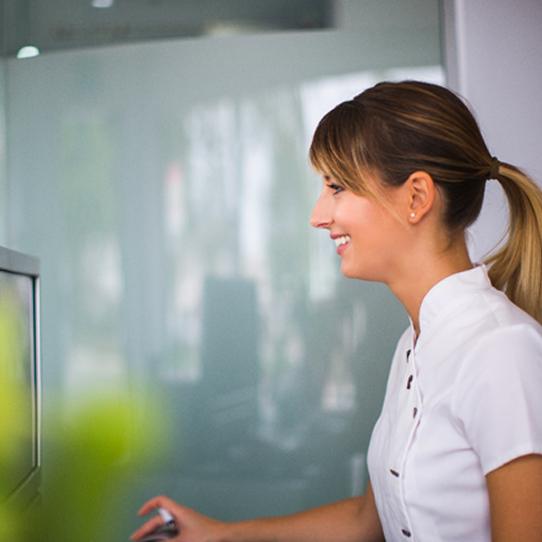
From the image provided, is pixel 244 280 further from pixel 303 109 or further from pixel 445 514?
pixel 445 514

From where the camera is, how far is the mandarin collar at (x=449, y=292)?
121 centimetres

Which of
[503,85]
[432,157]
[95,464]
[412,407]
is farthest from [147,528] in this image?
[503,85]

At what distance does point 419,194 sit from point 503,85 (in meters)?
0.98

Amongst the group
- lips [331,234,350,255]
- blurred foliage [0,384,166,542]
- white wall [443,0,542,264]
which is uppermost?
white wall [443,0,542,264]

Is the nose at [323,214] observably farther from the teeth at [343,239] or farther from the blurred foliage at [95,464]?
the blurred foliage at [95,464]

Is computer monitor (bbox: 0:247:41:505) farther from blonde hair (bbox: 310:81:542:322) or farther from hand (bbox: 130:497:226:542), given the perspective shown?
blonde hair (bbox: 310:81:542:322)

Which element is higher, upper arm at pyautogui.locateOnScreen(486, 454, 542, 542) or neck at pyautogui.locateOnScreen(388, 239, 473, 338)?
neck at pyautogui.locateOnScreen(388, 239, 473, 338)

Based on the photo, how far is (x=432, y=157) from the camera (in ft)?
3.96

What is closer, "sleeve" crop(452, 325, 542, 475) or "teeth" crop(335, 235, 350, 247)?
"sleeve" crop(452, 325, 542, 475)

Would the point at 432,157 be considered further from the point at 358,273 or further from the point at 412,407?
the point at 412,407

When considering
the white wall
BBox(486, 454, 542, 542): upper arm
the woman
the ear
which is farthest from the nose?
the white wall

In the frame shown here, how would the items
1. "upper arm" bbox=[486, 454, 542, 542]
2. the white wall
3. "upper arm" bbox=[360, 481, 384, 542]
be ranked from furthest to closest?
the white wall
"upper arm" bbox=[360, 481, 384, 542]
"upper arm" bbox=[486, 454, 542, 542]

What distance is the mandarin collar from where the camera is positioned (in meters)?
1.21

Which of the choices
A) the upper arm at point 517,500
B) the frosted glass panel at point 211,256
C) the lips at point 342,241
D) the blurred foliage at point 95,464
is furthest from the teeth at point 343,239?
the blurred foliage at point 95,464
